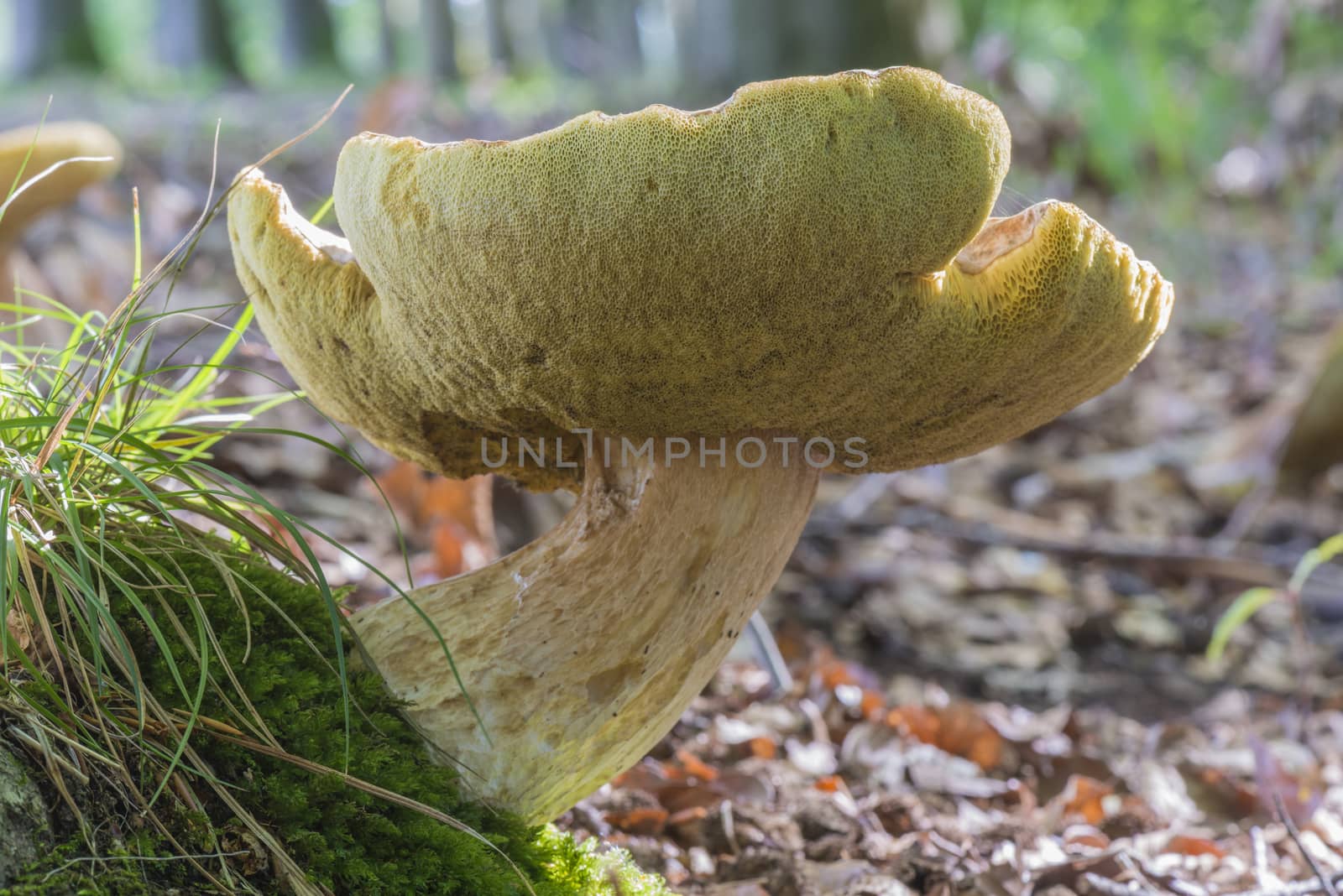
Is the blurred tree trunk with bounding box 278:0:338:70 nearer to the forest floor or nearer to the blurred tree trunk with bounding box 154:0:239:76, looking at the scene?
the blurred tree trunk with bounding box 154:0:239:76

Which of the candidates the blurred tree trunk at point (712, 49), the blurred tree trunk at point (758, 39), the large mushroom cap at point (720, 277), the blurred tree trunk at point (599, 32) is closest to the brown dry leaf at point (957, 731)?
the large mushroom cap at point (720, 277)

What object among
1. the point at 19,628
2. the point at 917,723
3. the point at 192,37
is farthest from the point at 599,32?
the point at 19,628

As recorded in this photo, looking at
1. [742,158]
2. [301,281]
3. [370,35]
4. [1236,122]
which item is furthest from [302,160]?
[370,35]

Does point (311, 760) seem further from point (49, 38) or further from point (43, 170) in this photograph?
point (49, 38)

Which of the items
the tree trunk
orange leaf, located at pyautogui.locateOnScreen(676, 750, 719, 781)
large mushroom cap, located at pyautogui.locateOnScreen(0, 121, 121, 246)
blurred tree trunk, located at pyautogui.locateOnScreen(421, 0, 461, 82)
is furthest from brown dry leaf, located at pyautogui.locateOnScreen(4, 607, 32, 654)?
blurred tree trunk, located at pyautogui.locateOnScreen(421, 0, 461, 82)

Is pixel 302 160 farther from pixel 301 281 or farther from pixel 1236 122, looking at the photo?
pixel 1236 122

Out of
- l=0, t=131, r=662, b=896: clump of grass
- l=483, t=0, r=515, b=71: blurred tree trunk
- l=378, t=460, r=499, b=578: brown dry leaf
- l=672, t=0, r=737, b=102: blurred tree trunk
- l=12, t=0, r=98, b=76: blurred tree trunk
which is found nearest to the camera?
l=0, t=131, r=662, b=896: clump of grass

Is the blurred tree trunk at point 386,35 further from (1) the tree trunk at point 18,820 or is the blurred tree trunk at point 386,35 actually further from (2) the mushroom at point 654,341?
(1) the tree trunk at point 18,820
